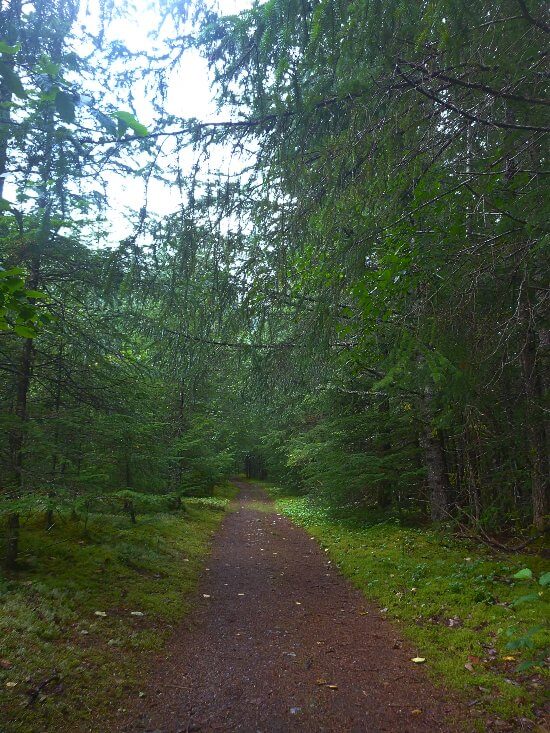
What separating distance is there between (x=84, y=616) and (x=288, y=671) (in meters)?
2.47

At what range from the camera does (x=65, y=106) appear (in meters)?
2.41

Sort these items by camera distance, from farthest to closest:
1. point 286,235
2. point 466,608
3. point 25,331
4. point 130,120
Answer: point 466,608 < point 286,235 < point 25,331 < point 130,120

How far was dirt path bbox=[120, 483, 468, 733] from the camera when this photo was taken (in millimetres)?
3496

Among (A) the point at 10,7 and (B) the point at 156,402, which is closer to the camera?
(A) the point at 10,7

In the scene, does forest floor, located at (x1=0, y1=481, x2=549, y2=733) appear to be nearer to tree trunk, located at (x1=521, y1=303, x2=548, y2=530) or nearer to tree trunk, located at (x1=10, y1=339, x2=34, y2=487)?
tree trunk, located at (x1=521, y1=303, x2=548, y2=530)

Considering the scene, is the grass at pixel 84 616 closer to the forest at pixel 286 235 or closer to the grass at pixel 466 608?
the forest at pixel 286 235

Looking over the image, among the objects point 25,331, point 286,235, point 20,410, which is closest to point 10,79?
point 25,331

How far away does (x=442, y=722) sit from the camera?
3.40 m

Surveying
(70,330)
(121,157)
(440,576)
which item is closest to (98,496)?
(70,330)

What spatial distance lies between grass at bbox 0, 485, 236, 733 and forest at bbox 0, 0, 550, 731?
90 millimetres

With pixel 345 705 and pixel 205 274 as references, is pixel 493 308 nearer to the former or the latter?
pixel 205 274

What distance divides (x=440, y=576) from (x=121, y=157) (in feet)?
22.4

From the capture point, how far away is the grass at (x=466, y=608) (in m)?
3.59

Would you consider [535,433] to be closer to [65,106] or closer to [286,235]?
[286,235]
